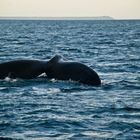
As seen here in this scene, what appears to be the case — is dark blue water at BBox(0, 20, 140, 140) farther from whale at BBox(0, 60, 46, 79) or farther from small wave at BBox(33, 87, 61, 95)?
whale at BBox(0, 60, 46, 79)

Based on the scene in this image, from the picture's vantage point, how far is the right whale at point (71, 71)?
59.8 ft

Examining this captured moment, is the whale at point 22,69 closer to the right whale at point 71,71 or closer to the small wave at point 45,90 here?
the right whale at point 71,71

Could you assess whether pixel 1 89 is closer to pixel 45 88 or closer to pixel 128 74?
pixel 45 88

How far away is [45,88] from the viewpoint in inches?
741

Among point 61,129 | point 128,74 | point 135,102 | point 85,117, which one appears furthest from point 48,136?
point 128,74

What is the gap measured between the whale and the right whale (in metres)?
0.29

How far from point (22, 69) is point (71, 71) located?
1.58 m

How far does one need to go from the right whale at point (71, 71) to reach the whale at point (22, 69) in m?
0.29

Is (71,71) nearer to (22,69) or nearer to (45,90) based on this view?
(45,90)

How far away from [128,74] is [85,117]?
34.5 feet

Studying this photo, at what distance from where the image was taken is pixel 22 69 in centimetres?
1853

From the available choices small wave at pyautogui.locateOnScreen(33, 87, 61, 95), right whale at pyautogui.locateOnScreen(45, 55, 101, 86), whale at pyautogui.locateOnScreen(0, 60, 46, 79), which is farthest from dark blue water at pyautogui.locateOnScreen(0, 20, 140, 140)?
whale at pyautogui.locateOnScreen(0, 60, 46, 79)

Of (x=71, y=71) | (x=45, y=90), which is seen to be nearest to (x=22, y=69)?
(x=45, y=90)

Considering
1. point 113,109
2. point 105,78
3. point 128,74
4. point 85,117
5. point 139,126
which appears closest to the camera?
point 139,126
